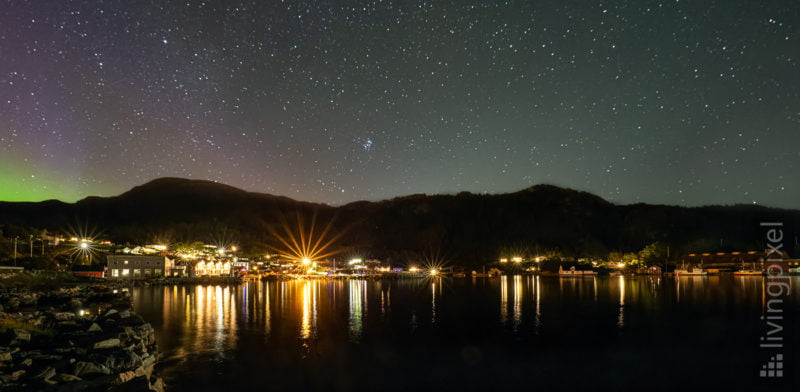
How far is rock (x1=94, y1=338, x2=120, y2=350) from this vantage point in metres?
16.7

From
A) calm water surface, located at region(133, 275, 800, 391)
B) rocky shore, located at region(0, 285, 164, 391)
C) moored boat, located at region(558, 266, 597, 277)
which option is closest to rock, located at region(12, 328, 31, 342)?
rocky shore, located at region(0, 285, 164, 391)

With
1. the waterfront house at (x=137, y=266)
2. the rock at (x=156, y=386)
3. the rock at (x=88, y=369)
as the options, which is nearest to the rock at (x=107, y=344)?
the rock at (x=88, y=369)

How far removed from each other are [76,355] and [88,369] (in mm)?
2328

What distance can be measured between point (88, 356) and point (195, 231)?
186211 millimetres

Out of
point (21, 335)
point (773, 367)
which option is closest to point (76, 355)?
point (21, 335)

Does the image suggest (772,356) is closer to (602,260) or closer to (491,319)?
(491,319)

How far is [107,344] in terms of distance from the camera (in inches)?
669

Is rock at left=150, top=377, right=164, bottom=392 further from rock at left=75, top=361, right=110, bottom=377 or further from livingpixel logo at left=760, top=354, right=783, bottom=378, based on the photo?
livingpixel logo at left=760, top=354, right=783, bottom=378

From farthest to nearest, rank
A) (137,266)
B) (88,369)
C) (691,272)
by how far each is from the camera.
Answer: (691,272) → (137,266) → (88,369)

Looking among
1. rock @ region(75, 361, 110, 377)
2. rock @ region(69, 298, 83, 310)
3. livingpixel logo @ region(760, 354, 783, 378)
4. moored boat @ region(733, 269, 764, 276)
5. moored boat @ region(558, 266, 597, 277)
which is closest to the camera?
rock @ region(75, 361, 110, 377)

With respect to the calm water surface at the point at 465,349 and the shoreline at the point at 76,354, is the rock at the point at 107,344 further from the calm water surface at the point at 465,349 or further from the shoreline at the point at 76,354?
the calm water surface at the point at 465,349

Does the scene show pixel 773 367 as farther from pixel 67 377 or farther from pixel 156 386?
pixel 67 377

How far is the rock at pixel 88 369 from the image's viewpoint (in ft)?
45.3

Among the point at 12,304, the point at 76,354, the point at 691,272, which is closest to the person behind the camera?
the point at 76,354
